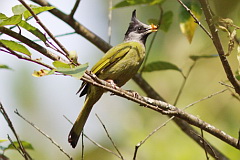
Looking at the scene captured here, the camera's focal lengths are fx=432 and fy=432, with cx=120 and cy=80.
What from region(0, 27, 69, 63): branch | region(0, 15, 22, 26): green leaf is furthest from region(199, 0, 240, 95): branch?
region(0, 15, 22, 26): green leaf

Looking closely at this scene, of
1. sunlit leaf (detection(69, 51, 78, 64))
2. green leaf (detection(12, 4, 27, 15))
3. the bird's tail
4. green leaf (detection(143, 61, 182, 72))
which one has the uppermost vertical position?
green leaf (detection(12, 4, 27, 15))

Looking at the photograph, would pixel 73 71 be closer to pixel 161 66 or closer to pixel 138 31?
pixel 161 66

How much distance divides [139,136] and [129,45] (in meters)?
2.33

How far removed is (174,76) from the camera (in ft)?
24.0

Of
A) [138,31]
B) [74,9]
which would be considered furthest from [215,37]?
[138,31]

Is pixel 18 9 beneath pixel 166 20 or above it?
beneath

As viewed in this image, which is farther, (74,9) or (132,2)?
(74,9)

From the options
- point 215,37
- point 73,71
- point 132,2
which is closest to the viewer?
point 73,71

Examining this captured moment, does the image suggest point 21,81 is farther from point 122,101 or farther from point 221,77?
point 221,77

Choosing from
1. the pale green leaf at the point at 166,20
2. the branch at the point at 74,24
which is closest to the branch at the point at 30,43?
the branch at the point at 74,24

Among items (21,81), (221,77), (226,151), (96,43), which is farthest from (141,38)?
(21,81)

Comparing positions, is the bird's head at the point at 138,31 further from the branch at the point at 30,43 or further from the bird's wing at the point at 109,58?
the branch at the point at 30,43

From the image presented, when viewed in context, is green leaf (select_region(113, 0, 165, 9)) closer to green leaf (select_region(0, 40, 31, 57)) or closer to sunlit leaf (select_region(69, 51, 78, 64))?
sunlit leaf (select_region(69, 51, 78, 64))

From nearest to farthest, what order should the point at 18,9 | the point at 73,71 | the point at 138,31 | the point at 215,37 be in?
the point at 73,71
the point at 215,37
the point at 18,9
the point at 138,31
